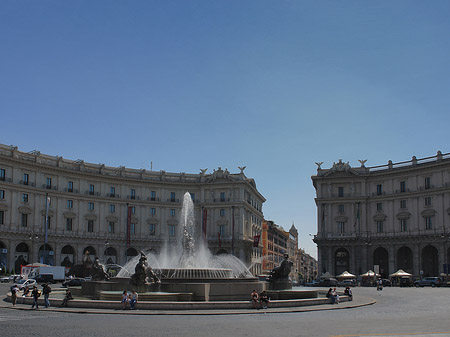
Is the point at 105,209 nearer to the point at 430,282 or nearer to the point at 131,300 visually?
the point at 430,282

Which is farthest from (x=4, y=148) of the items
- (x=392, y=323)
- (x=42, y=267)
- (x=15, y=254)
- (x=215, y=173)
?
(x=392, y=323)

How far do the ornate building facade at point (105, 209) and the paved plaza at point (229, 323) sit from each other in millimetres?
51998

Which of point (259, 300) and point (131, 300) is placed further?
point (259, 300)

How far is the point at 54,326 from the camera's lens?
20469 mm

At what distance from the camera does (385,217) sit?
85.4m

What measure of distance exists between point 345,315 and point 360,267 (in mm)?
62109

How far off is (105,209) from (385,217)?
150ft

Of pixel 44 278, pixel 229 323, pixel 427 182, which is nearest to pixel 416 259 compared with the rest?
pixel 427 182

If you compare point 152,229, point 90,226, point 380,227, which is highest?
point 380,227

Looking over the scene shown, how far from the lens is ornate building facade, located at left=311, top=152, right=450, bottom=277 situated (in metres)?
78.6

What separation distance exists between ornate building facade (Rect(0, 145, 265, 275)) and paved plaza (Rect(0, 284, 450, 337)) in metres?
52.0

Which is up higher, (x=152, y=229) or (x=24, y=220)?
(x=24, y=220)

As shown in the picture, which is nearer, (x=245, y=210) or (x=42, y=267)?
(x=42, y=267)

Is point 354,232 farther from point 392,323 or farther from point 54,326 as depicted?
point 54,326
